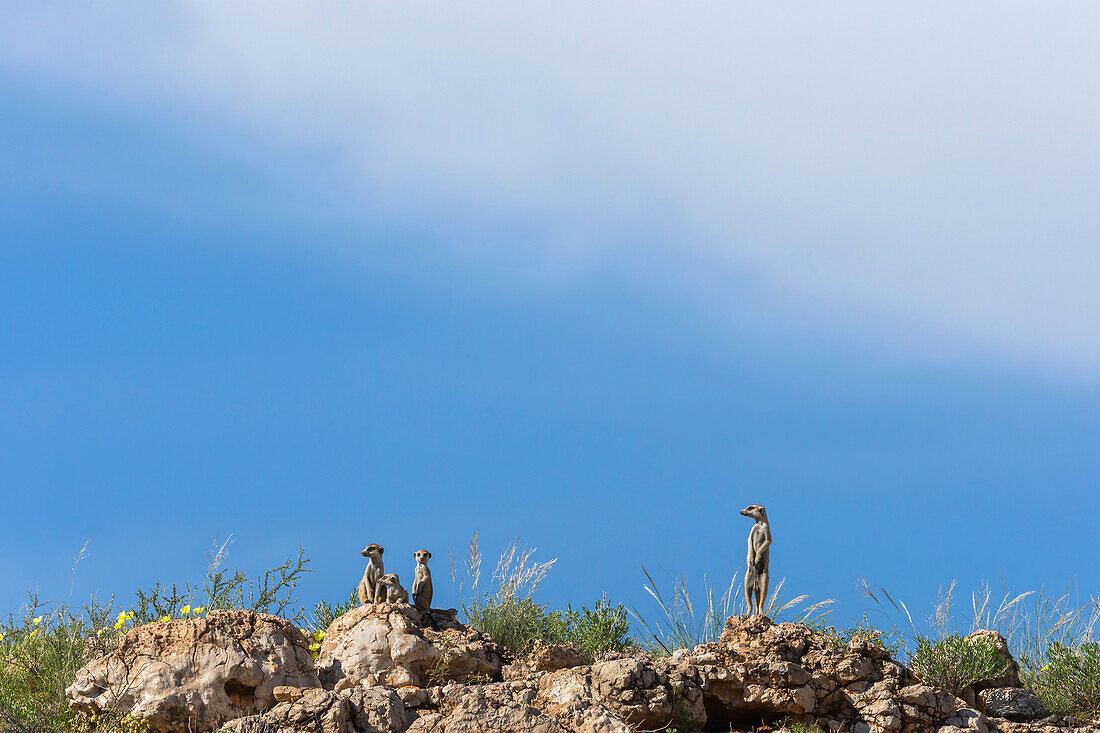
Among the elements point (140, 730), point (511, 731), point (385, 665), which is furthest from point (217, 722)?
point (511, 731)

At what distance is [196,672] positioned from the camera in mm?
8945

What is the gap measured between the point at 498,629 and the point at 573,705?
538cm

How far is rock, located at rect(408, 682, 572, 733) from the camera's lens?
7410 mm

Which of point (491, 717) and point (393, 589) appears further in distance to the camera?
point (393, 589)

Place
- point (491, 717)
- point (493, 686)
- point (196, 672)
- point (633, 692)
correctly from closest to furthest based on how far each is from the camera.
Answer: point (491, 717), point (493, 686), point (633, 692), point (196, 672)

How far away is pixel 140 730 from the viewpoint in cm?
873

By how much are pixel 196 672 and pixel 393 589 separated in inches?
127

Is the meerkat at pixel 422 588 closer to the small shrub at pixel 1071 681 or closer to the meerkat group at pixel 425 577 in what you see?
the meerkat group at pixel 425 577

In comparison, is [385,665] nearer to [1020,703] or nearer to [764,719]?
[764,719]

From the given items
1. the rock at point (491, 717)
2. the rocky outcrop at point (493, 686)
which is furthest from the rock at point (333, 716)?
the rock at point (491, 717)

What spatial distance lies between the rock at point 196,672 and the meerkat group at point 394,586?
2352mm

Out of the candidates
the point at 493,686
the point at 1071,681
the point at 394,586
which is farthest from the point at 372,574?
the point at 1071,681

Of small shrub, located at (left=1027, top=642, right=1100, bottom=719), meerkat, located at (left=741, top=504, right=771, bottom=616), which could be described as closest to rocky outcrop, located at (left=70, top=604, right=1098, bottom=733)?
small shrub, located at (left=1027, top=642, right=1100, bottom=719)

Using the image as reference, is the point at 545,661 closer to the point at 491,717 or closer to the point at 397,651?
the point at 397,651
